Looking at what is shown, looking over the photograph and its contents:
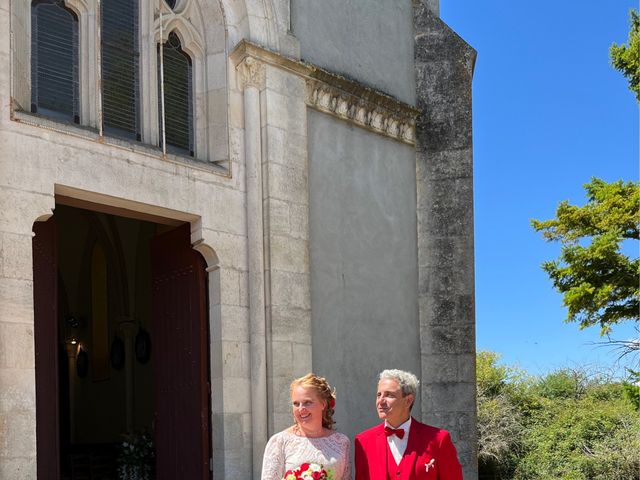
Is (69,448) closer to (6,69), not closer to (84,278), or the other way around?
(84,278)

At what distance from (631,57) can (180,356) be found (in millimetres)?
10035

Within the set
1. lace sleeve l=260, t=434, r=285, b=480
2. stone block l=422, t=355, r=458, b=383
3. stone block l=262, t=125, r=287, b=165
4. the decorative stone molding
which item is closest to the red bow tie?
lace sleeve l=260, t=434, r=285, b=480

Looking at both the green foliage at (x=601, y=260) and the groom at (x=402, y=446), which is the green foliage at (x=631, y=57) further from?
the groom at (x=402, y=446)

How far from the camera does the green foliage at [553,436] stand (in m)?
17.0

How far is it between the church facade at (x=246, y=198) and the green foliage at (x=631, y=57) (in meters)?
4.93

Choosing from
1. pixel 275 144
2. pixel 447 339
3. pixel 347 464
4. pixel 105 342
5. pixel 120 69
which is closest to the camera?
pixel 347 464

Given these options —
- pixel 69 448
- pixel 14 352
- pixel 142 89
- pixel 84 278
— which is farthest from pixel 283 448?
pixel 84 278

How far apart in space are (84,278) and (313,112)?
8.56 m

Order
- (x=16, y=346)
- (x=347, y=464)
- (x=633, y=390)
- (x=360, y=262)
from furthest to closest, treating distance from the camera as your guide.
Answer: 1. (x=633, y=390)
2. (x=360, y=262)
3. (x=16, y=346)
4. (x=347, y=464)

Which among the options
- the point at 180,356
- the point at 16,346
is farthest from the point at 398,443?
the point at 180,356

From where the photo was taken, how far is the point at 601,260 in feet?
50.8

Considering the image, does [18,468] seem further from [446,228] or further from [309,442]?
[446,228]

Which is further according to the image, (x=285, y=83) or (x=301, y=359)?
(x=285, y=83)

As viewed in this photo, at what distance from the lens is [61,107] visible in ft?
27.3
